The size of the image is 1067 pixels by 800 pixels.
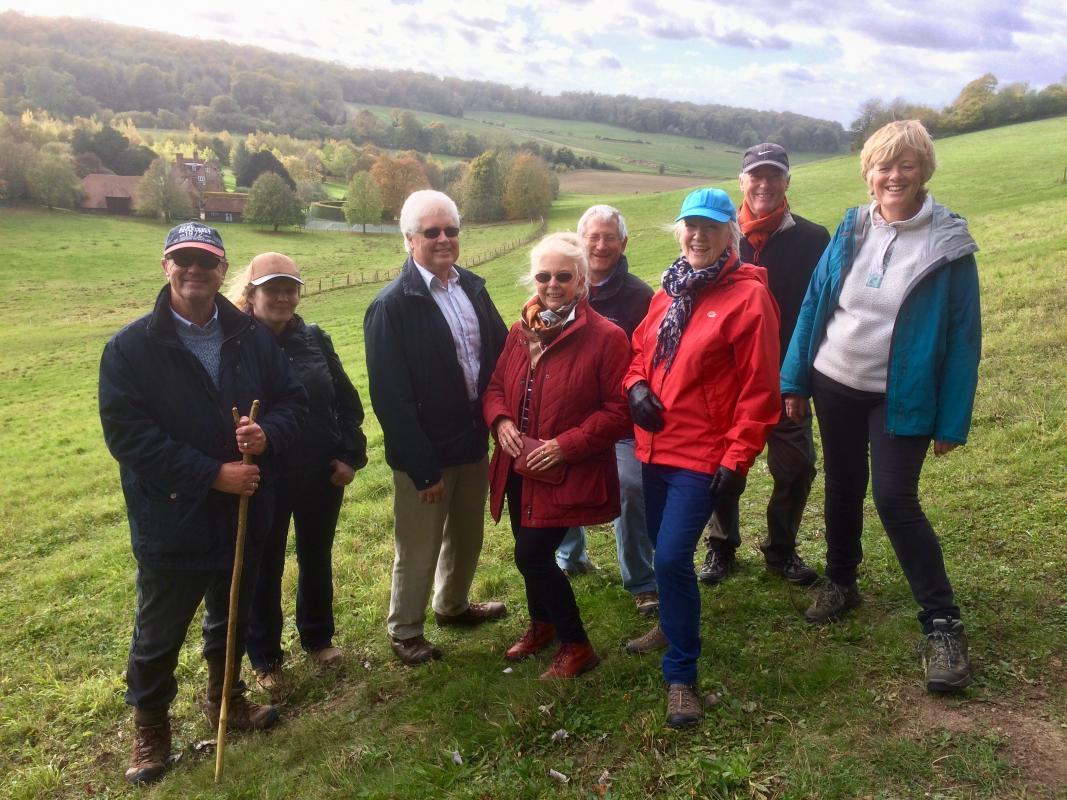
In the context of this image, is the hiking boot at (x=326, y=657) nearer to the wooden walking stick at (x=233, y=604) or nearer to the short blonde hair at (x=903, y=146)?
the wooden walking stick at (x=233, y=604)

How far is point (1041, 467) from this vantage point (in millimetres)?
5828

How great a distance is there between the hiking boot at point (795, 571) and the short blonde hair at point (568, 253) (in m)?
2.43

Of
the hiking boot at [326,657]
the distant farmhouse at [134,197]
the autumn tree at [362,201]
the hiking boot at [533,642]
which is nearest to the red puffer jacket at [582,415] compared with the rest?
the hiking boot at [533,642]

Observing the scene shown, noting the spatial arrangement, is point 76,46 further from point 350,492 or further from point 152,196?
point 350,492

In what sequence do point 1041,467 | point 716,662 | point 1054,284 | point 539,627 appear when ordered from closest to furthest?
point 716,662, point 539,627, point 1041,467, point 1054,284

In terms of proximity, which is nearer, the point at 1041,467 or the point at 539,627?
the point at 539,627

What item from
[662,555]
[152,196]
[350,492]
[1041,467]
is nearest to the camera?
[662,555]

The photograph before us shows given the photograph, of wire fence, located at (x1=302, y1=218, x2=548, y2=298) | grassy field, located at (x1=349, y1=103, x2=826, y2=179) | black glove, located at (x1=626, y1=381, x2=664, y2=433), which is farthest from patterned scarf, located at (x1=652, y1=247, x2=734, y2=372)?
grassy field, located at (x1=349, y1=103, x2=826, y2=179)

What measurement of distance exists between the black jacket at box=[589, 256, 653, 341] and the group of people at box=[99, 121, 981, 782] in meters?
0.02

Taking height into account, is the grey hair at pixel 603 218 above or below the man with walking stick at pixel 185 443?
above

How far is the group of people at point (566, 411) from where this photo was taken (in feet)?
11.9

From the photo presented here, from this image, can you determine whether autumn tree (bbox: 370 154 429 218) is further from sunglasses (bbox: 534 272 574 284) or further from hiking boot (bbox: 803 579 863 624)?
hiking boot (bbox: 803 579 863 624)

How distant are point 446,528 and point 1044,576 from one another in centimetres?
379

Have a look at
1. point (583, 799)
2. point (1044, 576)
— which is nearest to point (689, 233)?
point (583, 799)
